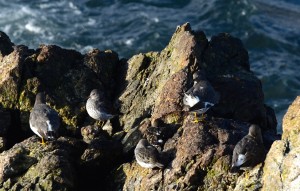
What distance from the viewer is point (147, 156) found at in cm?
1400

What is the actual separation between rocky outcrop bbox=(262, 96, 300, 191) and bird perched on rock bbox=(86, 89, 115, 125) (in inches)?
194

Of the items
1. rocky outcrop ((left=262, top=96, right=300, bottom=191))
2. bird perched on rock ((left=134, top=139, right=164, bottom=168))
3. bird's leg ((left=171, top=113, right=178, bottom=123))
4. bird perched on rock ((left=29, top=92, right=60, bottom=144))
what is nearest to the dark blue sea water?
bird's leg ((left=171, top=113, right=178, bottom=123))

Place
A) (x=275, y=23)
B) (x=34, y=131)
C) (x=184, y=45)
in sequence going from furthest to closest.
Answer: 1. (x=275, y=23)
2. (x=184, y=45)
3. (x=34, y=131)

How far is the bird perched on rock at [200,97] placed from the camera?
15.7 m

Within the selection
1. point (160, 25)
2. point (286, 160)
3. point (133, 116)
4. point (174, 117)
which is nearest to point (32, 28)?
point (160, 25)

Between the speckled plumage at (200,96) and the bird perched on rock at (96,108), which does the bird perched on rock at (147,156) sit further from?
the bird perched on rock at (96,108)

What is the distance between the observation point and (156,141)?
15.2 meters

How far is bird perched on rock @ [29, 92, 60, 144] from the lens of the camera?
1589 cm

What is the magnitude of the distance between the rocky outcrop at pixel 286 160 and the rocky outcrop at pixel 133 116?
43 centimetres

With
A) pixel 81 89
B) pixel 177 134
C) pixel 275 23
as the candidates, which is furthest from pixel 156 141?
pixel 275 23

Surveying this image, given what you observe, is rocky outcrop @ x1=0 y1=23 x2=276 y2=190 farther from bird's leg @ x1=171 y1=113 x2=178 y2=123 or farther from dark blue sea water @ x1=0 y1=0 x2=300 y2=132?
dark blue sea water @ x1=0 y1=0 x2=300 y2=132

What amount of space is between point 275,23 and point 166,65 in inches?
999

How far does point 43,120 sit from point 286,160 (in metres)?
6.18

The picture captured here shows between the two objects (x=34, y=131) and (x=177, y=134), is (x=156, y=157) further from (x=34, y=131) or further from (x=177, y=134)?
(x=34, y=131)
